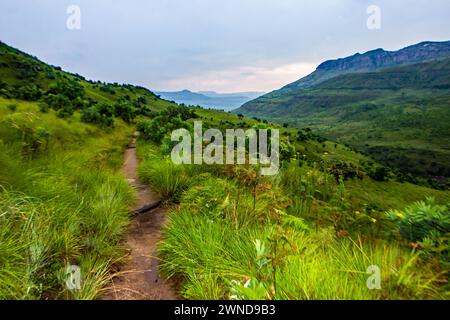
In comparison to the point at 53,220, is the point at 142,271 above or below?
below

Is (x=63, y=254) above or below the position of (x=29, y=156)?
below

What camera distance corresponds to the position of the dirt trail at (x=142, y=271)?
14.8 ft

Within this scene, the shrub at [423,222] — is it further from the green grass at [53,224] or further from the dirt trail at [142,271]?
the green grass at [53,224]

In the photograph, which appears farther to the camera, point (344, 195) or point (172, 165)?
point (172, 165)

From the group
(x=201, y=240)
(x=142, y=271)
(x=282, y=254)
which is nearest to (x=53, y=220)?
(x=142, y=271)

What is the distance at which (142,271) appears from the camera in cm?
519

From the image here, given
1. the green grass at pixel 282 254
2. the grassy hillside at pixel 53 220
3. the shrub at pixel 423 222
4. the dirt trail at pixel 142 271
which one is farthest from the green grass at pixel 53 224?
the shrub at pixel 423 222

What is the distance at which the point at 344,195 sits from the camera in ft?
21.3

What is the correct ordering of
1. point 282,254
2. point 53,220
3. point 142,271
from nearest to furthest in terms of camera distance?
1. point 282,254
2. point 53,220
3. point 142,271

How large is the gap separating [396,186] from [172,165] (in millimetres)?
108277

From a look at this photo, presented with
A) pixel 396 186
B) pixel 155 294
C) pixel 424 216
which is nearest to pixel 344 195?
pixel 424 216

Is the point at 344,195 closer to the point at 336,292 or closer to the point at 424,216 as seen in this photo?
the point at 424,216

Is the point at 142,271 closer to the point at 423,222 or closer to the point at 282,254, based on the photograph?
the point at 282,254

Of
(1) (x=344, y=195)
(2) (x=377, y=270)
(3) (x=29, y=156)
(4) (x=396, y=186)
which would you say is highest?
(3) (x=29, y=156)
